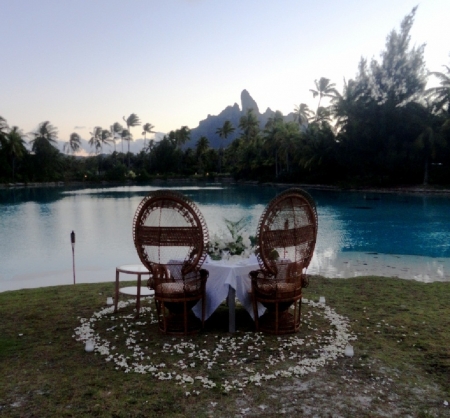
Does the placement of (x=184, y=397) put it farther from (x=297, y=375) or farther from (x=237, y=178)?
(x=237, y=178)

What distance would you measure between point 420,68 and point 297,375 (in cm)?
3820

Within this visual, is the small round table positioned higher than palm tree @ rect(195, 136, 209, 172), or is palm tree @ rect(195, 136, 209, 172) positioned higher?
palm tree @ rect(195, 136, 209, 172)

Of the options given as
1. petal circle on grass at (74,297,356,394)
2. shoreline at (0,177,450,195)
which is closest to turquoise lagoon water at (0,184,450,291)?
petal circle on grass at (74,297,356,394)

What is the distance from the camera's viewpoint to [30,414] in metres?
2.65

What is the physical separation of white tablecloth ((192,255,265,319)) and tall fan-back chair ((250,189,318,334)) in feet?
0.40

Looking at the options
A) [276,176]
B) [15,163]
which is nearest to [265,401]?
[276,176]

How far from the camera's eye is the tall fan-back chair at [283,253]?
387 centimetres

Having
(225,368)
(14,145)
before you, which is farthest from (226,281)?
(14,145)

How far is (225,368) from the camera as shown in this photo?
332 centimetres

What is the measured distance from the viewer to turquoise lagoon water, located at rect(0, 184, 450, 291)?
981cm

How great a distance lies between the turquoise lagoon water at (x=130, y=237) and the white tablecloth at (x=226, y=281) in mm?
729

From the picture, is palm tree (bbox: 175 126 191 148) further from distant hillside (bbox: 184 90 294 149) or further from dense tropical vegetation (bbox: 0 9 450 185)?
distant hillside (bbox: 184 90 294 149)

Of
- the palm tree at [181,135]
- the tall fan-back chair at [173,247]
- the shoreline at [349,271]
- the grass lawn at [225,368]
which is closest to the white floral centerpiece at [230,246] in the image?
the tall fan-back chair at [173,247]

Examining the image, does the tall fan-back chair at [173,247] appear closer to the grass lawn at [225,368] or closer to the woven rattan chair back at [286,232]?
the grass lawn at [225,368]
